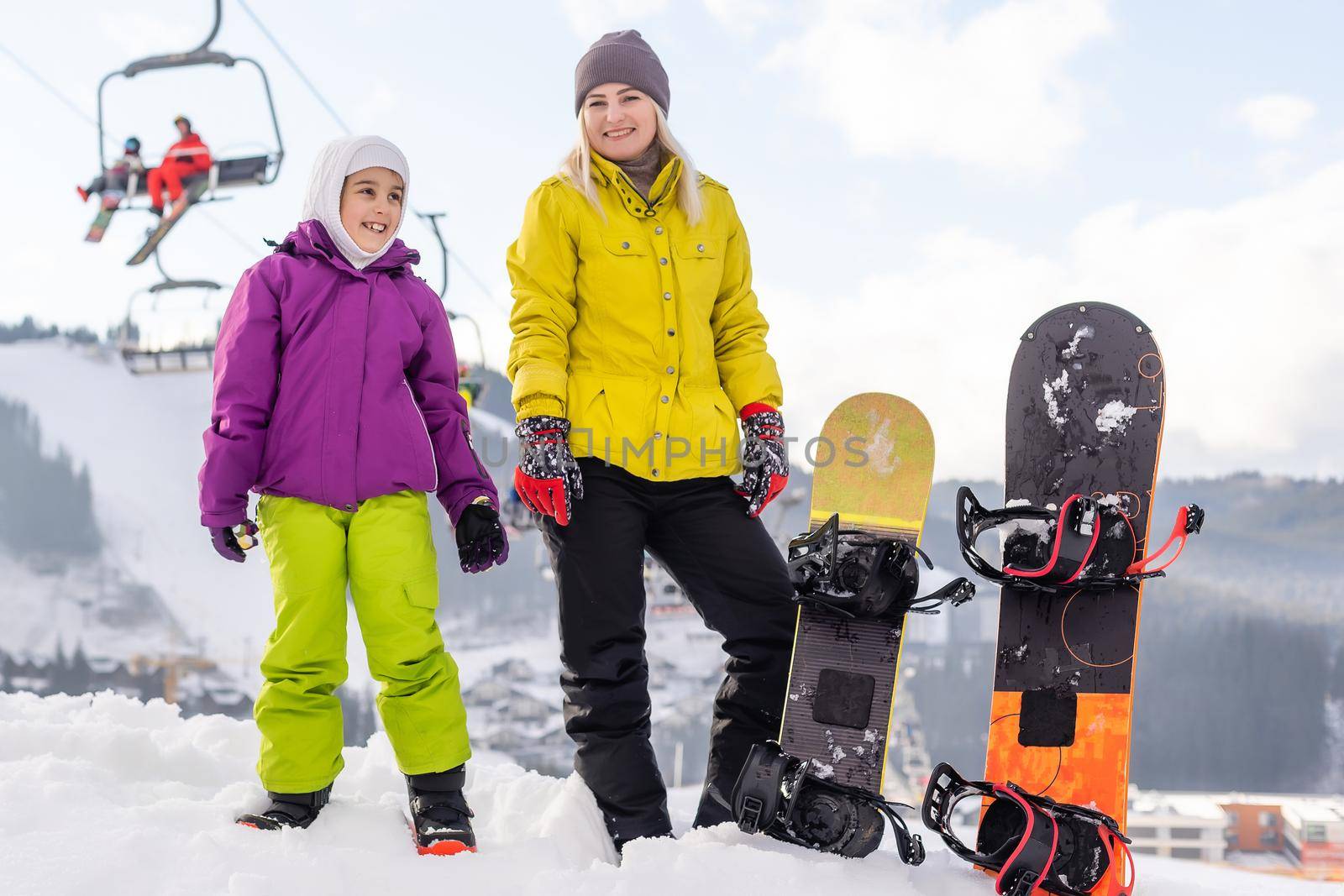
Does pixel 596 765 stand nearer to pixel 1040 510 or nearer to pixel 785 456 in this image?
pixel 785 456

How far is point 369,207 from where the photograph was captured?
211cm

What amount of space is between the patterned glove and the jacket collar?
0.54m

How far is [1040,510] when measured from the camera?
215 centimetres

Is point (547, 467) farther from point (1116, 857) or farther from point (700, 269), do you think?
point (1116, 857)

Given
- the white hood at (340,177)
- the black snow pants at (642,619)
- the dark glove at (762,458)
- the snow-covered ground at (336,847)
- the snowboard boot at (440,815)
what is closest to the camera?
the snow-covered ground at (336,847)

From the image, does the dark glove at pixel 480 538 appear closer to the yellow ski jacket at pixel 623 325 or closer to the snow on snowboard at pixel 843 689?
the yellow ski jacket at pixel 623 325

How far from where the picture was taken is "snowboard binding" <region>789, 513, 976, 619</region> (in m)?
2.11

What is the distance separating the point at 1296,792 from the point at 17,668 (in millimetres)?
41443

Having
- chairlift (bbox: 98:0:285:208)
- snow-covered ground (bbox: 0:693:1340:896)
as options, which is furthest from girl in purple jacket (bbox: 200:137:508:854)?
chairlift (bbox: 98:0:285:208)

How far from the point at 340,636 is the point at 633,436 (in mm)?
774

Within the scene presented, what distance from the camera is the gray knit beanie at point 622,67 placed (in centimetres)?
223

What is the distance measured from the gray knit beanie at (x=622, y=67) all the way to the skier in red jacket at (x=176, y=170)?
5.28m

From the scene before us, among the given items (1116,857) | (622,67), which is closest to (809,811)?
(1116,857)

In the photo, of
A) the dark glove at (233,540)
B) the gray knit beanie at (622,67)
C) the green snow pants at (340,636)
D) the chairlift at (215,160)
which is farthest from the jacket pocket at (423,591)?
the chairlift at (215,160)
